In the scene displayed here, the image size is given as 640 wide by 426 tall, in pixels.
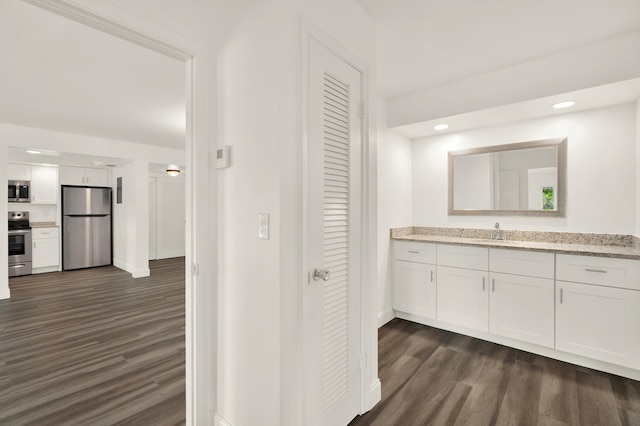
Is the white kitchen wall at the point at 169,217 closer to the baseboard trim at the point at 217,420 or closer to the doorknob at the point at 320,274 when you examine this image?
the baseboard trim at the point at 217,420

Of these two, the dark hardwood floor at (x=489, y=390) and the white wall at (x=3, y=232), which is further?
the white wall at (x=3, y=232)

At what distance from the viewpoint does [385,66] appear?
263cm

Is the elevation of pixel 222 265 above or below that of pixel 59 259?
above

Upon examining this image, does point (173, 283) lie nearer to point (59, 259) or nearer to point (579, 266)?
point (59, 259)

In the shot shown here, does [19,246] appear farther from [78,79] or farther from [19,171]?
[78,79]

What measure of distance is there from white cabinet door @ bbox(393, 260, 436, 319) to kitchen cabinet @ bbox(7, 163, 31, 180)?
7.19 meters

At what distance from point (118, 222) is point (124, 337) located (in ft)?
14.5

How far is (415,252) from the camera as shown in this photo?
3283 millimetres

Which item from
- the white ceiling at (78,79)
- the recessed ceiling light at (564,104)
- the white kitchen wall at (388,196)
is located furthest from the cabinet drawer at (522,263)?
the white ceiling at (78,79)

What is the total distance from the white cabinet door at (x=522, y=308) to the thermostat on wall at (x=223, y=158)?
2540 mm

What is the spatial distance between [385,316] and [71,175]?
6.99 metres

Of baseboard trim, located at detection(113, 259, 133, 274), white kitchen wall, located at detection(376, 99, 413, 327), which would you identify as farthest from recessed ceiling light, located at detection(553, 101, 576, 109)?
baseboard trim, located at detection(113, 259, 133, 274)

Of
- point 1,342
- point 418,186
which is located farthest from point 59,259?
point 418,186

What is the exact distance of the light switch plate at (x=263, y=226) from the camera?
143 centimetres
